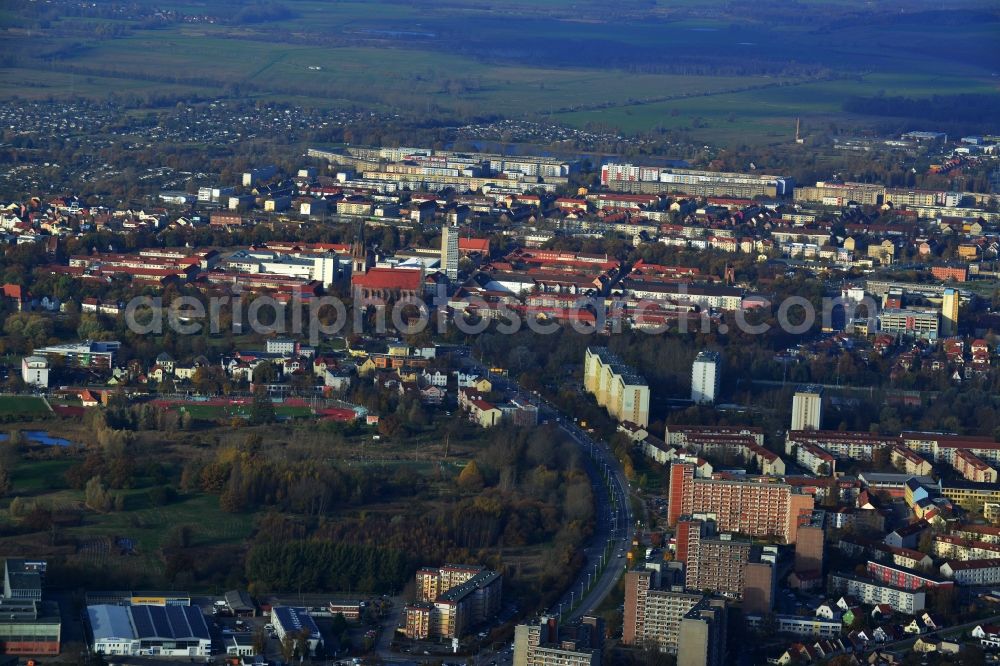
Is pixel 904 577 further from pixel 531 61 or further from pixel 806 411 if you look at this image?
pixel 531 61

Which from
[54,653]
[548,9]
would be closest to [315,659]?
[54,653]

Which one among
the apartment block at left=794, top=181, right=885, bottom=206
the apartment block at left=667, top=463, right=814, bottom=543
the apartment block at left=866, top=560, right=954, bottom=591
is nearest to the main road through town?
the apartment block at left=667, top=463, right=814, bottom=543

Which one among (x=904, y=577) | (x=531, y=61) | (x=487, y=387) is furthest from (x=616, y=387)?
(x=531, y=61)

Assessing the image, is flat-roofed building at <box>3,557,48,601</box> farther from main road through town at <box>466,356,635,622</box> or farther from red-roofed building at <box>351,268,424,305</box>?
red-roofed building at <box>351,268,424,305</box>

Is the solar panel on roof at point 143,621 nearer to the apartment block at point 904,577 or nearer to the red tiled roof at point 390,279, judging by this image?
the apartment block at point 904,577

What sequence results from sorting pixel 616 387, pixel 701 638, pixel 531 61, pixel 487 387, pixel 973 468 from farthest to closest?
1. pixel 531 61
2. pixel 487 387
3. pixel 616 387
4. pixel 973 468
5. pixel 701 638

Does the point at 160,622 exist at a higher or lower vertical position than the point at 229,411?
higher
